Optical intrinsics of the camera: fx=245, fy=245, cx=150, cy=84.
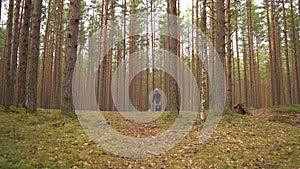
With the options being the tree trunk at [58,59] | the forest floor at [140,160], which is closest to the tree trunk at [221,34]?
the forest floor at [140,160]

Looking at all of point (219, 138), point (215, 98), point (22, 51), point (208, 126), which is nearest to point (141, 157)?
point (219, 138)

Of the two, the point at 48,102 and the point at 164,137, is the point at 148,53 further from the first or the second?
the point at 164,137

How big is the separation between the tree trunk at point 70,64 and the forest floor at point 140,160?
0.51 meters

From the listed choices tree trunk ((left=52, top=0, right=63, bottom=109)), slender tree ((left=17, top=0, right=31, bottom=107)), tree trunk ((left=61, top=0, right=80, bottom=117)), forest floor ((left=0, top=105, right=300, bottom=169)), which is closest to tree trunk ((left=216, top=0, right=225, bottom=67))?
forest floor ((left=0, top=105, right=300, bottom=169))

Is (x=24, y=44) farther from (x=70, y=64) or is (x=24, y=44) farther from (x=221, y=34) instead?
(x=221, y=34)

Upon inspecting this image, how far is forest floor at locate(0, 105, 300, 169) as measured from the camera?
5.68 m

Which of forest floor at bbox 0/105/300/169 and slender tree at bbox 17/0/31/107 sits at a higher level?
slender tree at bbox 17/0/31/107

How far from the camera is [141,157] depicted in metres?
6.66

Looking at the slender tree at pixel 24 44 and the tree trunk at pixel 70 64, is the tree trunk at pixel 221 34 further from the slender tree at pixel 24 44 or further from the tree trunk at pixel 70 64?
the slender tree at pixel 24 44

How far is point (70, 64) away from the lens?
404 inches

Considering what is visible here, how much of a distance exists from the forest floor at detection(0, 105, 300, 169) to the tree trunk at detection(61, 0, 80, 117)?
51 centimetres

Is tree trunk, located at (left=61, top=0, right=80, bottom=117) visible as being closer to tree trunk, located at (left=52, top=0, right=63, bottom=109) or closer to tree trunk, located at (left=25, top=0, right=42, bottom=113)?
tree trunk, located at (left=25, top=0, right=42, bottom=113)

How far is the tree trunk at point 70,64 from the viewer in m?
10.0

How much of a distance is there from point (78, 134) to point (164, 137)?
9.63 ft
